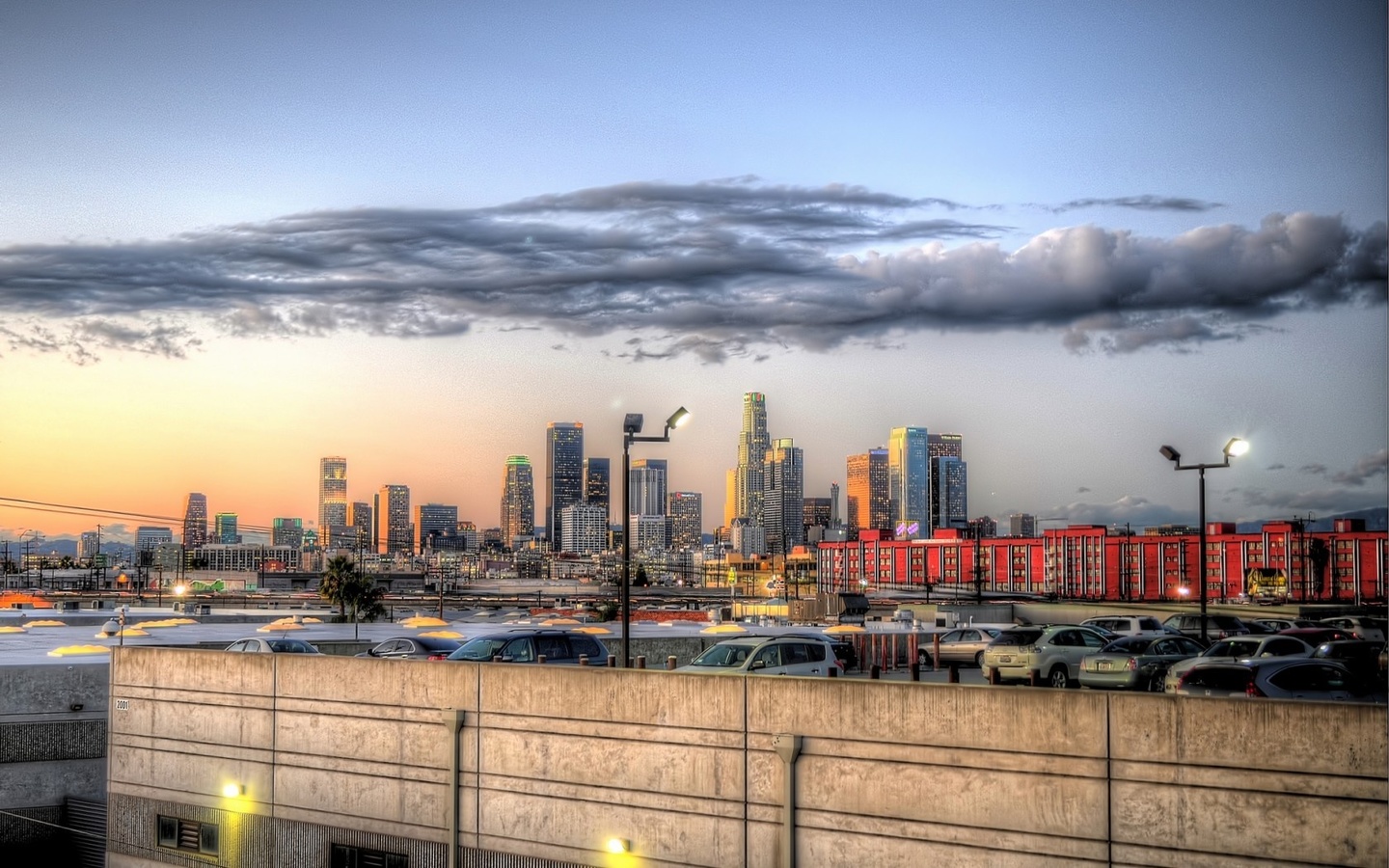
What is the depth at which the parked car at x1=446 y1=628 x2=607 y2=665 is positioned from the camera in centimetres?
2803

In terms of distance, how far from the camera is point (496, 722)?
23953 mm

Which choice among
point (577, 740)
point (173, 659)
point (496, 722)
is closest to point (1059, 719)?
point (577, 740)

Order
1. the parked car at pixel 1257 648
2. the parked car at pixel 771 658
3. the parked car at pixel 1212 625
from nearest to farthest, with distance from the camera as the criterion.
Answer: the parked car at pixel 771 658, the parked car at pixel 1257 648, the parked car at pixel 1212 625

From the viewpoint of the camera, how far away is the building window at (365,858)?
25.0m

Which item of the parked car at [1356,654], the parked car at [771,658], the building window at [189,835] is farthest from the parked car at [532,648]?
the parked car at [1356,654]

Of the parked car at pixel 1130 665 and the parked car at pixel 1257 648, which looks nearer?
the parked car at pixel 1130 665

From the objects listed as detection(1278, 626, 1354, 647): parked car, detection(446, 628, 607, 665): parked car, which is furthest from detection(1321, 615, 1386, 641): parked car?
detection(446, 628, 607, 665): parked car

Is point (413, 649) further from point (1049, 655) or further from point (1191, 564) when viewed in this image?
point (1191, 564)

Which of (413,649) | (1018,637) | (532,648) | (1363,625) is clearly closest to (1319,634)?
(1018,637)

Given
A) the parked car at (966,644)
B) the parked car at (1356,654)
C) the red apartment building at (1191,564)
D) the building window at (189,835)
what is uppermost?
the parked car at (1356,654)

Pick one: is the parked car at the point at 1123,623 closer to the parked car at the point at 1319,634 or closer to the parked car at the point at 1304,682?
the parked car at the point at 1319,634

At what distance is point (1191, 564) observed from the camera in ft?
558

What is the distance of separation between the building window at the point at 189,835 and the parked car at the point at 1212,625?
1174 inches

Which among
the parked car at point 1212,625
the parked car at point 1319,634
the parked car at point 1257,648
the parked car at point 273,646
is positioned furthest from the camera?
the parked car at point 1212,625
